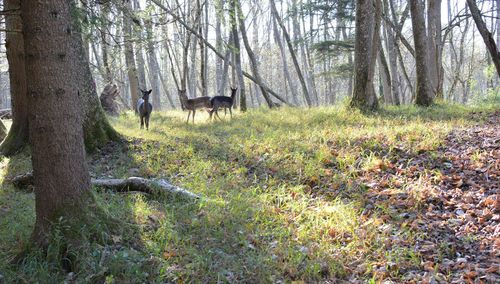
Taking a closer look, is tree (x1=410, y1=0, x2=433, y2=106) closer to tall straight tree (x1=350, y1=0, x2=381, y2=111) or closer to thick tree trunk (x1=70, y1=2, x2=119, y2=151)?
tall straight tree (x1=350, y1=0, x2=381, y2=111)

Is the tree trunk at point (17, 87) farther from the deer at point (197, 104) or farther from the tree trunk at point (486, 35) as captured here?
the tree trunk at point (486, 35)

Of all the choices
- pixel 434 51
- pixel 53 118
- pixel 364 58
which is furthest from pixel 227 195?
pixel 434 51

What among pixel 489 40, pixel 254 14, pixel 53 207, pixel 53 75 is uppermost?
pixel 254 14

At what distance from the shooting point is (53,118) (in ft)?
13.3

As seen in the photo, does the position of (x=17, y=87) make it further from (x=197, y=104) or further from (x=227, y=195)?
(x=197, y=104)

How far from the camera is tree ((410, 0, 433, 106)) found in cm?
1190

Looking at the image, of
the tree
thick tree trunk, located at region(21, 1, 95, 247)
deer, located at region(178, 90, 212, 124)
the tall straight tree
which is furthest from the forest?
deer, located at region(178, 90, 212, 124)

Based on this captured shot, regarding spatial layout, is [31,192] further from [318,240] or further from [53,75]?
[318,240]

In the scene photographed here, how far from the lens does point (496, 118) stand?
944cm

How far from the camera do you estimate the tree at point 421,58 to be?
11898 mm

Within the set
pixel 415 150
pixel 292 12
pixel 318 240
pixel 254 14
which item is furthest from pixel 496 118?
pixel 254 14

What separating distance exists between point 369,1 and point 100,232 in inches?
369

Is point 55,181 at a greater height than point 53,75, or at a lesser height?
lesser

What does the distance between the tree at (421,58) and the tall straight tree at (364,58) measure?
1.50 m
